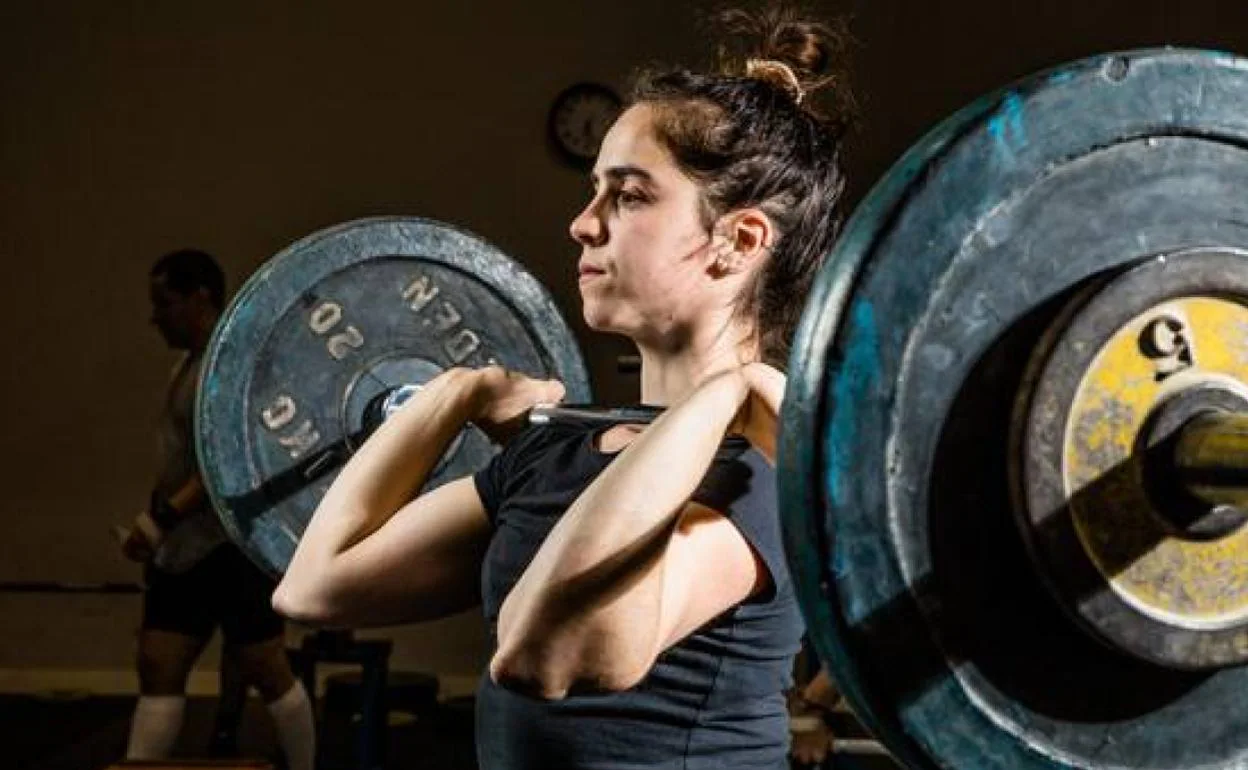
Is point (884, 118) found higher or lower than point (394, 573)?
higher

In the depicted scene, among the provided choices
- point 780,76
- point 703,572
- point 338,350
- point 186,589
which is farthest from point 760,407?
point 186,589

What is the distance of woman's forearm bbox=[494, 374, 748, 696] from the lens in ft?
3.54

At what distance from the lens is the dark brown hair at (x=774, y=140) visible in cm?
128

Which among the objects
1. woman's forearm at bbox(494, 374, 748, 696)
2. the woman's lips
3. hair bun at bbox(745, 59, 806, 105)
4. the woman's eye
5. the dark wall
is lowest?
woman's forearm at bbox(494, 374, 748, 696)

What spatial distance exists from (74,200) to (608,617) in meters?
4.86

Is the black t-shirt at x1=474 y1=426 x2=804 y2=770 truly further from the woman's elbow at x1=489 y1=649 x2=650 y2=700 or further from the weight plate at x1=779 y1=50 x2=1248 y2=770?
the weight plate at x1=779 y1=50 x2=1248 y2=770

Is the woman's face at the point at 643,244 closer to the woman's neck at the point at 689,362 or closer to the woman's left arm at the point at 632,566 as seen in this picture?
the woman's neck at the point at 689,362

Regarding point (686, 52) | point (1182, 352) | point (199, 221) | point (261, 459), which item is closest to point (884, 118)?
point (686, 52)

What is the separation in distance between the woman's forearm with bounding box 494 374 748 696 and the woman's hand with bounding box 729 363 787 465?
0.17 ft

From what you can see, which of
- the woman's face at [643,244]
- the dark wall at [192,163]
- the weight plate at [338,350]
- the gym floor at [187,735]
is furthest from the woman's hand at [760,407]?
the dark wall at [192,163]

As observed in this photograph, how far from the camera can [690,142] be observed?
4.16 feet

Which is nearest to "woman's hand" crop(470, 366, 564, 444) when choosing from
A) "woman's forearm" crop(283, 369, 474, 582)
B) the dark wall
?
"woman's forearm" crop(283, 369, 474, 582)

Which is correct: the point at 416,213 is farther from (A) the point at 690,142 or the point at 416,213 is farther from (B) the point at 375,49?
(A) the point at 690,142

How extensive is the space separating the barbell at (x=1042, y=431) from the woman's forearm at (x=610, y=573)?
217mm
